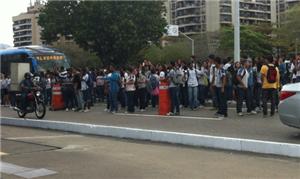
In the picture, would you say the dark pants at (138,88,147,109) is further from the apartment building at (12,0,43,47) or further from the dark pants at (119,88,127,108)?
the apartment building at (12,0,43,47)

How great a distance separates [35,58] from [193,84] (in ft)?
52.5

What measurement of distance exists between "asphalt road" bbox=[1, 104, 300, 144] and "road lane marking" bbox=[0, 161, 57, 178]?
15.1 ft

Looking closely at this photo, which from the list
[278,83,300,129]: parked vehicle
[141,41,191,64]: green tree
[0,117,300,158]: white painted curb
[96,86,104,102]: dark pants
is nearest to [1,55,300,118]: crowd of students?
[96,86,104,102]: dark pants

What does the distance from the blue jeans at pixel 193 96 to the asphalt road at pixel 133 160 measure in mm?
6289

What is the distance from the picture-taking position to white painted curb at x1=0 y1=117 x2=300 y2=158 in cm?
952

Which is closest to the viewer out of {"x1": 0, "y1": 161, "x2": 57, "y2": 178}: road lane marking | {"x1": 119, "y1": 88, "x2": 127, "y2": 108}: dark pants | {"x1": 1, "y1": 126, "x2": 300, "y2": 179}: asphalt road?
{"x1": 1, "y1": 126, "x2": 300, "y2": 179}: asphalt road

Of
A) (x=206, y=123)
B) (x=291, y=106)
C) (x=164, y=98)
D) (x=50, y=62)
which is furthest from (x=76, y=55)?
(x=291, y=106)

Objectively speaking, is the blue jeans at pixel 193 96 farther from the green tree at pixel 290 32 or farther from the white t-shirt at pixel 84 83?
the green tree at pixel 290 32

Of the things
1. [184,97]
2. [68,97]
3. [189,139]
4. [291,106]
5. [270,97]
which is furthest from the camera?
[68,97]

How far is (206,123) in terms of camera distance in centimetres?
1393

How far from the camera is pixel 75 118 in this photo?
57.0ft

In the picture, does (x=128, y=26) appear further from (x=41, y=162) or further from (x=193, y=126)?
(x=41, y=162)

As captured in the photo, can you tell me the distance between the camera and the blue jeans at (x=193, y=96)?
18016 millimetres

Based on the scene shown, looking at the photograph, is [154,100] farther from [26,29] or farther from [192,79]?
[26,29]
